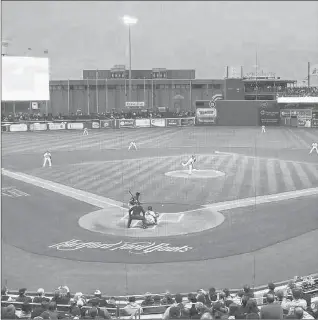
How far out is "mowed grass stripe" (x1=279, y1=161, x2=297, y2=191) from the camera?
23656 mm

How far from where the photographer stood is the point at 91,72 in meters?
69.0

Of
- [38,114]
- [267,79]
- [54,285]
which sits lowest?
[54,285]

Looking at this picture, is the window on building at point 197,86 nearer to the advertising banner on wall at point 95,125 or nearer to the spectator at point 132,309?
the advertising banner on wall at point 95,125

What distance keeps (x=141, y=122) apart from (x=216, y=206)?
4375cm

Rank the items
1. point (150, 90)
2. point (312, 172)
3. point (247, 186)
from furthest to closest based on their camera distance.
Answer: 1. point (150, 90)
2. point (312, 172)
3. point (247, 186)

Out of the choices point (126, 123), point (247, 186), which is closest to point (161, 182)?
point (247, 186)

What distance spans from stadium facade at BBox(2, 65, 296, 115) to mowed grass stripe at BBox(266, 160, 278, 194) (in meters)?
33.9

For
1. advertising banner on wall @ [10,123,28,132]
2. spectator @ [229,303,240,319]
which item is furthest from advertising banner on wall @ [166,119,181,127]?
spectator @ [229,303,240,319]

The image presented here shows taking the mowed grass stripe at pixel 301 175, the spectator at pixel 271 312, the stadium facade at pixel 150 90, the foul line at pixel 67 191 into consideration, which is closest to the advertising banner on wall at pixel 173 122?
the stadium facade at pixel 150 90

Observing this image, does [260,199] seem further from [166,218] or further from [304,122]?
[304,122]

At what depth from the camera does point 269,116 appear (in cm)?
6412

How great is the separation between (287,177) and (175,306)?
20364 millimetres

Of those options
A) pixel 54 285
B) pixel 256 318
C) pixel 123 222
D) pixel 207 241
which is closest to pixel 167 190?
pixel 123 222

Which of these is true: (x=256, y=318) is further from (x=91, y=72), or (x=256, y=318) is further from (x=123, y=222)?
(x=91, y=72)
